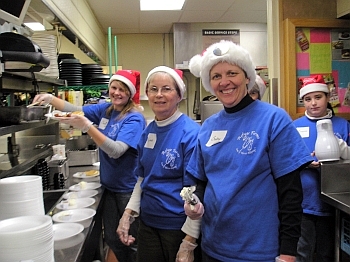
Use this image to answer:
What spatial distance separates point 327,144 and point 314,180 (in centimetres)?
27

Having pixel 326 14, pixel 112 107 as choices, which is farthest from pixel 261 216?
pixel 326 14

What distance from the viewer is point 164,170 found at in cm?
174

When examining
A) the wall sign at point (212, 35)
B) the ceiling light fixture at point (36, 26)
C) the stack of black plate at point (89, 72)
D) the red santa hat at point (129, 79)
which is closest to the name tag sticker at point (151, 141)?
the red santa hat at point (129, 79)

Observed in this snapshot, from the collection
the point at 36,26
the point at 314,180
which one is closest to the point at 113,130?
the point at 314,180

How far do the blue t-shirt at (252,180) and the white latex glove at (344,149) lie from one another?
1.05 meters

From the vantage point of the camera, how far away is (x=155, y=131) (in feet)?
6.13

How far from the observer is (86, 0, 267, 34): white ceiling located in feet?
15.4

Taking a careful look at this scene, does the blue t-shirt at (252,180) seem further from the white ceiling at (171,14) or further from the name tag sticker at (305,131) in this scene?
the white ceiling at (171,14)

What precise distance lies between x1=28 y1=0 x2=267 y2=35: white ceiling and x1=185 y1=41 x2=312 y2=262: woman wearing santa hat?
3588 millimetres

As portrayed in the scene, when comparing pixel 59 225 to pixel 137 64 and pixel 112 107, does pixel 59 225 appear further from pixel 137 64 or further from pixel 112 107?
pixel 137 64

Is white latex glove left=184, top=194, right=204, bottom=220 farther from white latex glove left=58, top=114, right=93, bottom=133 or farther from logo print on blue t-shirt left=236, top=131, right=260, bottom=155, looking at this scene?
white latex glove left=58, top=114, right=93, bottom=133

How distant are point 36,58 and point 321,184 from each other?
70.2 inches

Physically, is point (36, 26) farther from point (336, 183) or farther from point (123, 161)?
point (336, 183)

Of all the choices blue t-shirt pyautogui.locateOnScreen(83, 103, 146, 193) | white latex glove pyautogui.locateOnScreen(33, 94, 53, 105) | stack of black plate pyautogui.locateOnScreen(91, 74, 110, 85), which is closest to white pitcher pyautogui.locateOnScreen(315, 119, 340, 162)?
blue t-shirt pyautogui.locateOnScreen(83, 103, 146, 193)
